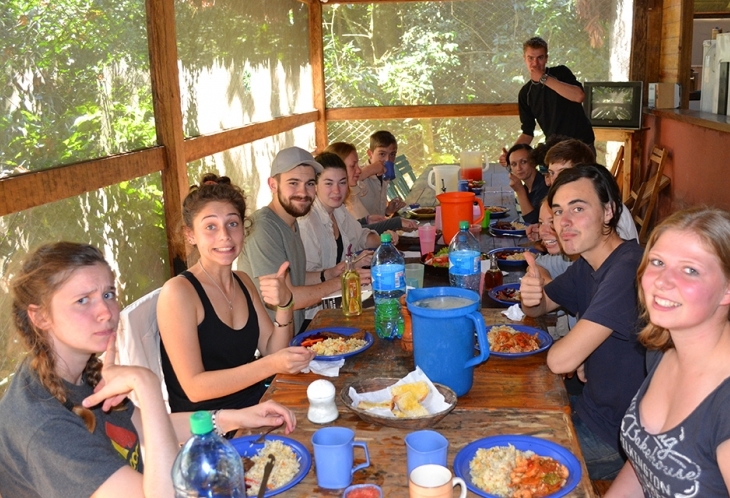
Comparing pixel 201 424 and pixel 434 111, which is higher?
pixel 434 111

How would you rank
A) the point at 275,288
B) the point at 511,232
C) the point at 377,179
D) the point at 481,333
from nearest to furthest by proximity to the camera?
1. the point at 481,333
2. the point at 275,288
3. the point at 511,232
4. the point at 377,179

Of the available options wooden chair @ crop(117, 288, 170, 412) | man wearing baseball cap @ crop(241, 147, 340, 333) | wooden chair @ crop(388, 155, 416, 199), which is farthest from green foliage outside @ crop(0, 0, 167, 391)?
wooden chair @ crop(388, 155, 416, 199)

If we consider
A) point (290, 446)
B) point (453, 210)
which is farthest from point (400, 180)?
point (290, 446)

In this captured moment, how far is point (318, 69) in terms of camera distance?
8.20 meters

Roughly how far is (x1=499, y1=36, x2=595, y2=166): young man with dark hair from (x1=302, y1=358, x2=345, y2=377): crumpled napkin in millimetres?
4369

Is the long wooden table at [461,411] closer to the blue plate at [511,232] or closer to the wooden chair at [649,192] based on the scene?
the blue plate at [511,232]

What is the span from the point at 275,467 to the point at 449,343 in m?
0.57

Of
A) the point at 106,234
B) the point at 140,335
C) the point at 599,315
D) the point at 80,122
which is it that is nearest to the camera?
the point at 599,315

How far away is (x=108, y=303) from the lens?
161 cm

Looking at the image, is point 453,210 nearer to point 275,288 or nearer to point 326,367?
point 275,288

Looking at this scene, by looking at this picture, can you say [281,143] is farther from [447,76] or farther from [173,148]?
[173,148]

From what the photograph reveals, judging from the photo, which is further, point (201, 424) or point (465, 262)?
point (465, 262)

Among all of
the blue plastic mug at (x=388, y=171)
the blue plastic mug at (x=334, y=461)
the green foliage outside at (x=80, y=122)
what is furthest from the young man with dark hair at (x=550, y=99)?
the blue plastic mug at (x=334, y=461)

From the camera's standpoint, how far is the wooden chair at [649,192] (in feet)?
21.9
